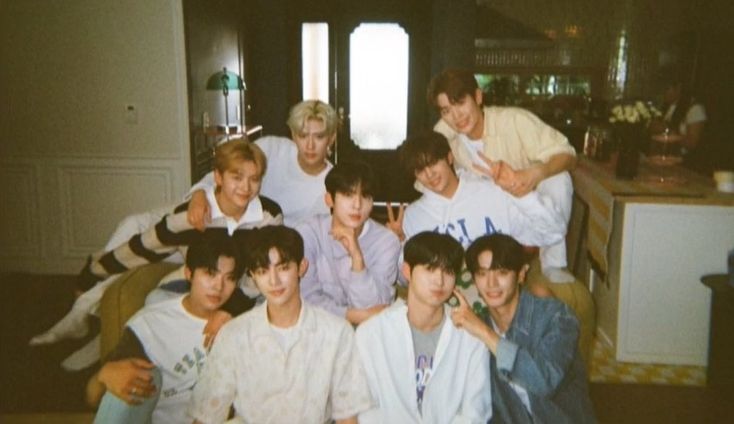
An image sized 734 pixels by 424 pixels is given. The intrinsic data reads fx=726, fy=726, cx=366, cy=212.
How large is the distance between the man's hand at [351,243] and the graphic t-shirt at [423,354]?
0.30 meters

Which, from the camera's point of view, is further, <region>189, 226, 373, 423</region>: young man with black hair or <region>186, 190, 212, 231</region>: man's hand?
<region>186, 190, 212, 231</region>: man's hand

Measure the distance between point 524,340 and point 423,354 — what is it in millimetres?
304

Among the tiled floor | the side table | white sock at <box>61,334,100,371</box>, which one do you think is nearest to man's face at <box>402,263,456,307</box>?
the tiled floor

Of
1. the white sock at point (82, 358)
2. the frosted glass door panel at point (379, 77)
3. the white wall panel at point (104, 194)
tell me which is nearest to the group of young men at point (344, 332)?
the white sock at point (82, 358)

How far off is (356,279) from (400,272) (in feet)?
1.51

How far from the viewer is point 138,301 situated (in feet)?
8.37

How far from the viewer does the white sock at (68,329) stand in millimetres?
3229

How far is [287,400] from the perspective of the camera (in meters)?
2.12

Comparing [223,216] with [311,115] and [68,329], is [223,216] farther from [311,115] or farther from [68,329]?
[68,329]

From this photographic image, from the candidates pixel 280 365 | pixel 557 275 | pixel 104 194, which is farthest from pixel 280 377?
pixel 104 194

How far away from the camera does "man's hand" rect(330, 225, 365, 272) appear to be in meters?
2.36

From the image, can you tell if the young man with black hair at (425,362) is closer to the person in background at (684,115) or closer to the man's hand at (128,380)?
the man's hand at (128,380)

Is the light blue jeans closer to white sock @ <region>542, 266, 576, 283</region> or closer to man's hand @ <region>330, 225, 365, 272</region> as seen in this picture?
man's hand @ <region>330, 225, 365, 272</region>

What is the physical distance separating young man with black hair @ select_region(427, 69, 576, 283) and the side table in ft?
3.10
